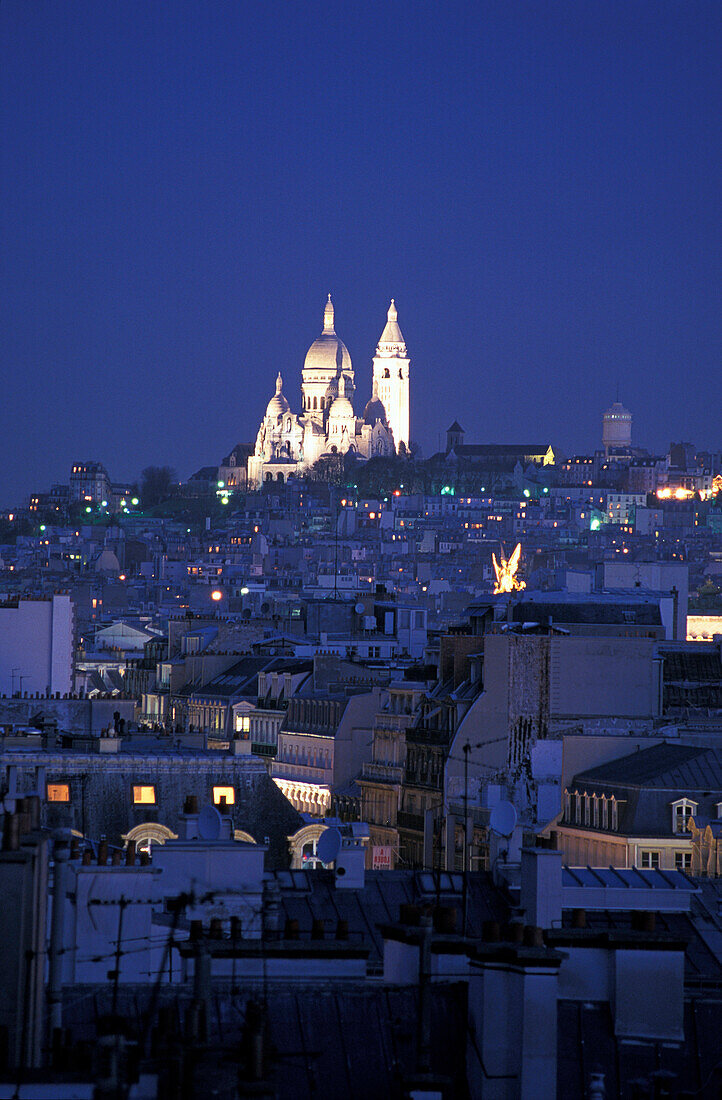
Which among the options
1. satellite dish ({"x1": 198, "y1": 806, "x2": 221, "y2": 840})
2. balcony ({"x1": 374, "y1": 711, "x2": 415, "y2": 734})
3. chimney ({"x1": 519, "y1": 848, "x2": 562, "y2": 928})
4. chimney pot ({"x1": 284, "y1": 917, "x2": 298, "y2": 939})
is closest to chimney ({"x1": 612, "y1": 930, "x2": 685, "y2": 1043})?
chimney pot ({"x1": 284, "y1": 917, "x2": 298, "y2": 939})

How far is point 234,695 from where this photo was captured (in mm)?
40656

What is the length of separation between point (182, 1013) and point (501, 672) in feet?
64.6

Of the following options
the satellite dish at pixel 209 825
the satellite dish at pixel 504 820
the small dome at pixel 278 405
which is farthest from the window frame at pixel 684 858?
the small dome at pixel 278 405

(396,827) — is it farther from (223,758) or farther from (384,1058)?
(384,1058)

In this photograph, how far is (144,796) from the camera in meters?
21.0

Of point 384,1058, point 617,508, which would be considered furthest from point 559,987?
point 617,508

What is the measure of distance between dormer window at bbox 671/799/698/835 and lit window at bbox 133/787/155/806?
450 cm

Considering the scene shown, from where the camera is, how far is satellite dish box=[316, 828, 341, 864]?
14344mm

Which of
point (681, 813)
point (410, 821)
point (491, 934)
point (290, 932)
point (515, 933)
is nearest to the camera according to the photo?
point (515, 933)

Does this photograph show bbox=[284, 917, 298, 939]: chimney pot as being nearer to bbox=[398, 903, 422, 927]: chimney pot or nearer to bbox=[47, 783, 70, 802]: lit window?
bbox=[398, 903, 422, 927]: chimney pot

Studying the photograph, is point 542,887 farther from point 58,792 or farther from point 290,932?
point 58,792

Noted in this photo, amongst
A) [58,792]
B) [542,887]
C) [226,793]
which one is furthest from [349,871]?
[226,793]

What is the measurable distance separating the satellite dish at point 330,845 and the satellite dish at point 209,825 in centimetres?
136

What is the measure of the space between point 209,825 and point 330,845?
1.67m
